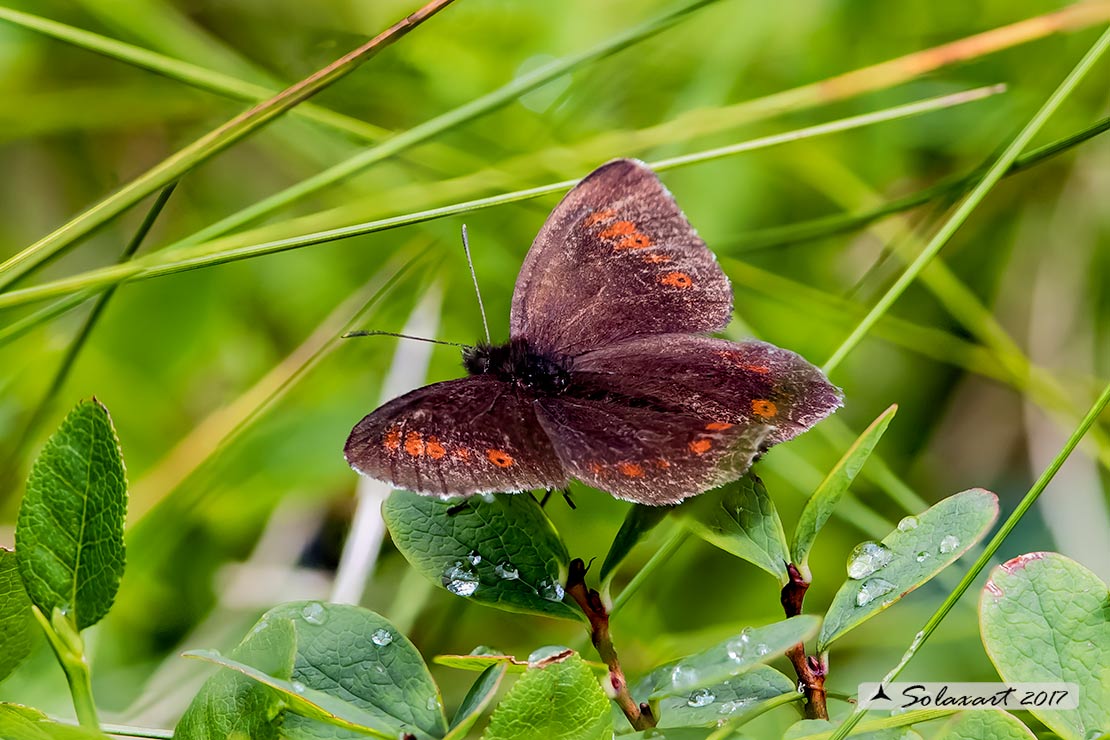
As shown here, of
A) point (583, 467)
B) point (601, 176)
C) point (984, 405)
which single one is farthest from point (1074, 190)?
point (583, 467)

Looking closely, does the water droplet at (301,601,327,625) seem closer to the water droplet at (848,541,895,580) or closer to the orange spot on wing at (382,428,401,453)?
the orange spot on wing at (382,428,401,453)

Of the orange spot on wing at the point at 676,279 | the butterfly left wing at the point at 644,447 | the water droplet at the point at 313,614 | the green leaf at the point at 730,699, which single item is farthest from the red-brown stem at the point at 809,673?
the orange spot on wing at the point at 676,279

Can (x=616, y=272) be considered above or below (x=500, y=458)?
above

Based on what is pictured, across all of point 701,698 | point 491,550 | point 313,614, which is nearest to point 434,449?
point 491,550

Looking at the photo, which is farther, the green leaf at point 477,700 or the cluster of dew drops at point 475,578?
the cluster of dew drops at point 475,578

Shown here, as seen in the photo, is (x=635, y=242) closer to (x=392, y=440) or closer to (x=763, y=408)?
(x=763, y=408)

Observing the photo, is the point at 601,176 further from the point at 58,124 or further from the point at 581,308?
the point at 58,124

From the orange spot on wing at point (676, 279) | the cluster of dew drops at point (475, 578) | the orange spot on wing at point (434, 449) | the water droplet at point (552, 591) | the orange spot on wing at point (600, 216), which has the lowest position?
the water droplet at point (552, 591)

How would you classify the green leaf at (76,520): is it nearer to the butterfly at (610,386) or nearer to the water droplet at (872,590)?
the butterfly at (610,386)
